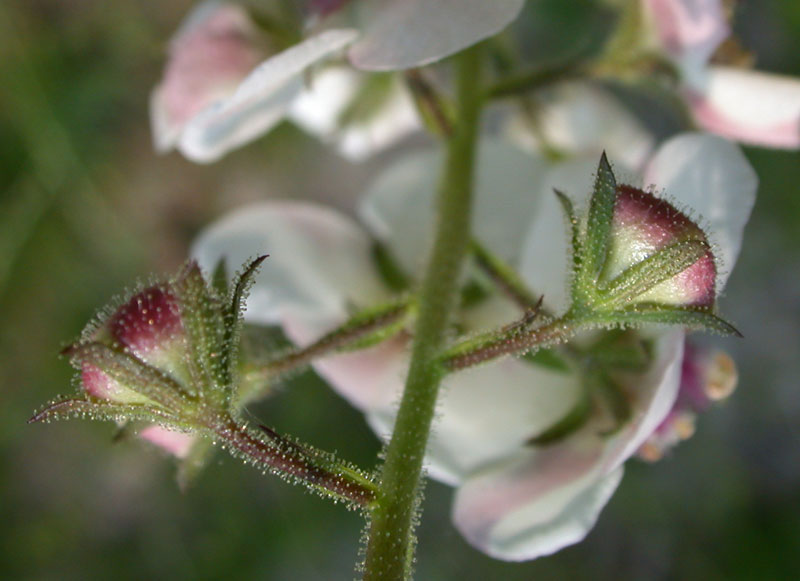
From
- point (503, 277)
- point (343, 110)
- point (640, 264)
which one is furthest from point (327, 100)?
point (640, 264)

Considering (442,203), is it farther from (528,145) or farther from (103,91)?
(103,91)

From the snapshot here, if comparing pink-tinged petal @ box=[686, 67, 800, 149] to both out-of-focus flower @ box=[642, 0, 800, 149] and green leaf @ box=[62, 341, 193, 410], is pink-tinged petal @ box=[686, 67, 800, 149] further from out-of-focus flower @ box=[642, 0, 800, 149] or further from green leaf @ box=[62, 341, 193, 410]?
green leaf @ box=[62, 341, 193, 410]

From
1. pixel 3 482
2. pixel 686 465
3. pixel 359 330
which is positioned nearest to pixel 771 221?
pixel 686 465

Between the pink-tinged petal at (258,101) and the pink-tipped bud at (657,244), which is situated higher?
the pink-tinged petal at (258,101)

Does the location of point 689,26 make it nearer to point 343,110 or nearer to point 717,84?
point 717,84

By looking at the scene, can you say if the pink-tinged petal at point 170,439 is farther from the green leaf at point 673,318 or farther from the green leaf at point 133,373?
the green leaf at point 673,318

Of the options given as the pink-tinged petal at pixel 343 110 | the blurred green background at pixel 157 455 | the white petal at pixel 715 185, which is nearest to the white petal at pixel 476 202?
the pink-tinged petal at pixel 343 110
